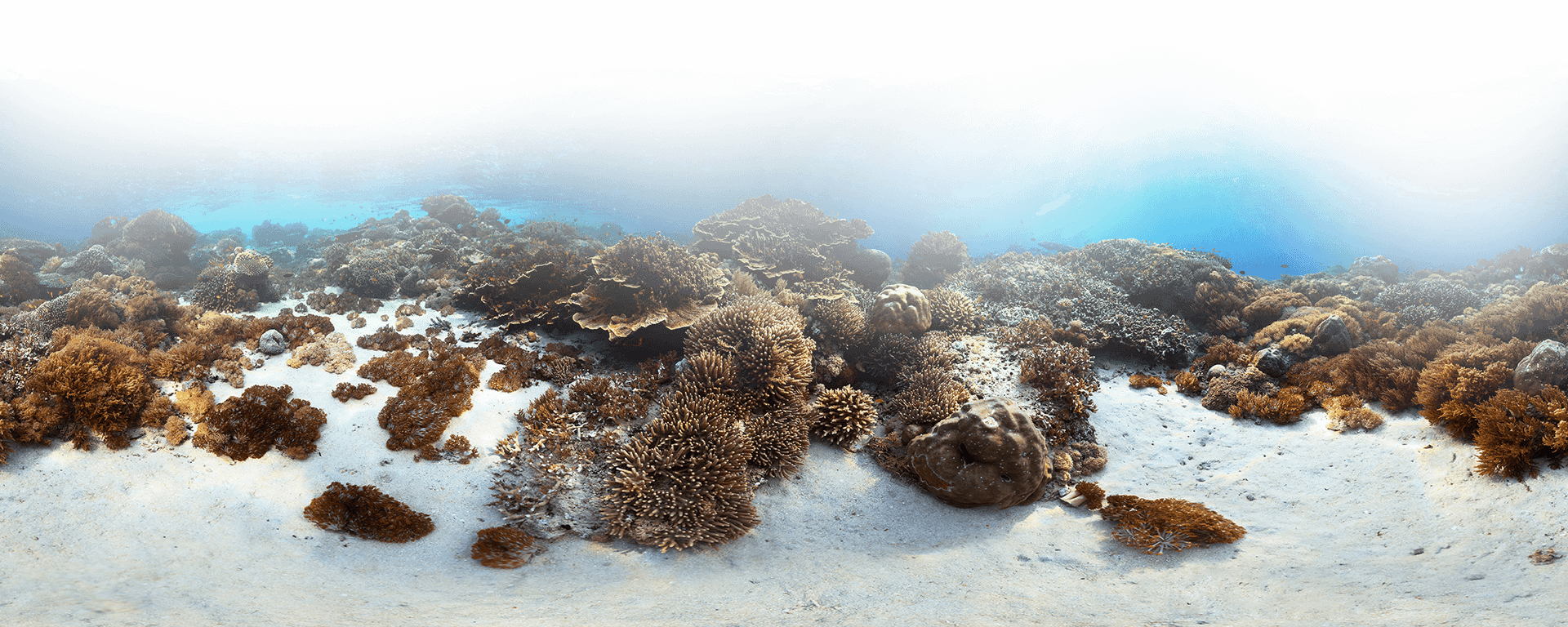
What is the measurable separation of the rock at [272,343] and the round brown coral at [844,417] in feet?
24.8

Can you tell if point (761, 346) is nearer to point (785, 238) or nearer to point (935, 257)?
point (785, 238)

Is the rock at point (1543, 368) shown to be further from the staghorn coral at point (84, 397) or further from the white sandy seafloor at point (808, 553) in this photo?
the staghorn coral at point (84, 397)

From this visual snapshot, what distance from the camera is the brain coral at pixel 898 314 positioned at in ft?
28.2

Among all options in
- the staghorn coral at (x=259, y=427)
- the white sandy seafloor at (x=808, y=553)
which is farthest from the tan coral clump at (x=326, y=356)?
the staghorn coral at (x=259, y=427)

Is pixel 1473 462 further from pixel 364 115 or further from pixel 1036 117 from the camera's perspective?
pixel 364 115

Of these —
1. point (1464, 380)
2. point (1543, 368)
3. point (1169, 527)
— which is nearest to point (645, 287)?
point (1169, 527)

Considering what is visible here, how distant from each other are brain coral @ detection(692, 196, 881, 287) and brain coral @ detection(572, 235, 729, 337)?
3430 mm

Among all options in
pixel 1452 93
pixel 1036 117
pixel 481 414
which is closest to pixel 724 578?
pixel 481 414

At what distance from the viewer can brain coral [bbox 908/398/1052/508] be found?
5.73 meters

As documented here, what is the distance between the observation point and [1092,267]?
13344 mm

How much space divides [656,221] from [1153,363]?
79.2 ft

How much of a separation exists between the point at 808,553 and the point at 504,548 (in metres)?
2.89

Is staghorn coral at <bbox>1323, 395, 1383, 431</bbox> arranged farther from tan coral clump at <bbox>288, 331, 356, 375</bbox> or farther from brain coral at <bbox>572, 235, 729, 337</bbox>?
tan coral clump at <bbox>288, 331, 356, 375</bbox>

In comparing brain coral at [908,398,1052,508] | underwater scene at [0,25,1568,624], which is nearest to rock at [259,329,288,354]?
underwater scene at [0,25,1568,624]
